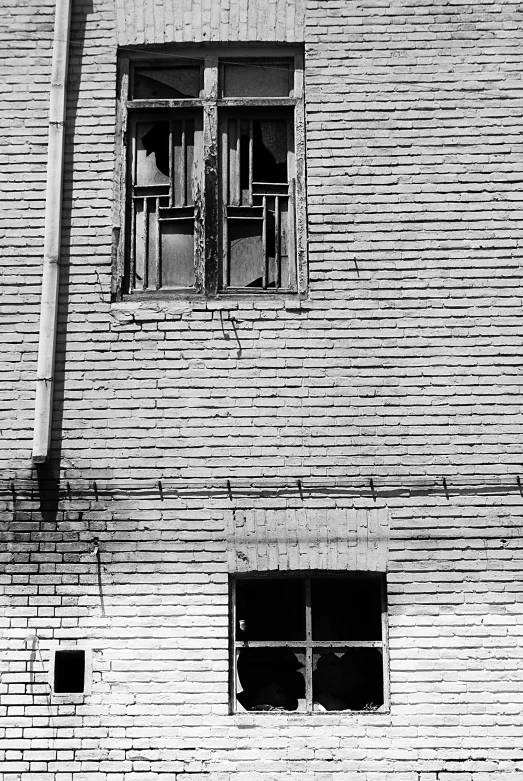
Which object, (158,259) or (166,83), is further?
(166,83)

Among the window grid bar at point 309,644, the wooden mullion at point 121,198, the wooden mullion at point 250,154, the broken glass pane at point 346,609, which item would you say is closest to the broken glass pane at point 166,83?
the wooden mullion at point 121,198

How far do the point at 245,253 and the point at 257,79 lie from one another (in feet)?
4.53

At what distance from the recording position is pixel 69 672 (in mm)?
6246

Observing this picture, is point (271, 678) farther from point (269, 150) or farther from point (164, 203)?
point (269, 150)

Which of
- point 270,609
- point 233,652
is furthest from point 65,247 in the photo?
point 233,652

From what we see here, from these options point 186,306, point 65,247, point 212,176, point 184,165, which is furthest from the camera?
point 184,165

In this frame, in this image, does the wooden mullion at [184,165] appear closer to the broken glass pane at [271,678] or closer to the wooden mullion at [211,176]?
the wooden mullion at [211,176]

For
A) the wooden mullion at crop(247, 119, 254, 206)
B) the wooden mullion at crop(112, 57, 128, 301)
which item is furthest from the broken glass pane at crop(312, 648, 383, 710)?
the wooden mullion at crop(247, 119, 254, 206)

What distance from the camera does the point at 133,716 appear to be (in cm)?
613

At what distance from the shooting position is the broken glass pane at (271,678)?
6.32 meters

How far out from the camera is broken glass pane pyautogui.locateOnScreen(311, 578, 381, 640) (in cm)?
643

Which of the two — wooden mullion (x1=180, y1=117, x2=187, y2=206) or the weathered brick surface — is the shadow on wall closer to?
the weathered brick surface

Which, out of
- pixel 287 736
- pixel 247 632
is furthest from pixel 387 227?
pixel 287 736

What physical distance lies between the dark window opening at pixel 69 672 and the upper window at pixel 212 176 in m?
2.59
